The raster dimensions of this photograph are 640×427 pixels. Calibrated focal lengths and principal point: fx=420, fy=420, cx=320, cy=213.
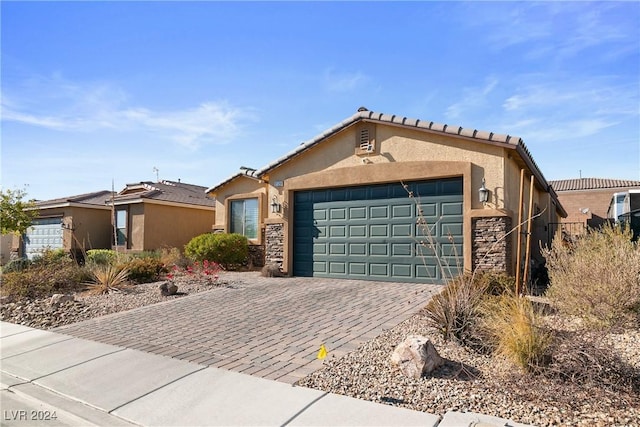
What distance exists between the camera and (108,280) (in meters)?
11.8

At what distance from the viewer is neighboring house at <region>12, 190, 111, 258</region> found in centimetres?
2261

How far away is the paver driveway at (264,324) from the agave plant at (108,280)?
2781mm

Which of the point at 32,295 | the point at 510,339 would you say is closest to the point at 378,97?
the point at 510,339

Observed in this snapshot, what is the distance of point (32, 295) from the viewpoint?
438 inches

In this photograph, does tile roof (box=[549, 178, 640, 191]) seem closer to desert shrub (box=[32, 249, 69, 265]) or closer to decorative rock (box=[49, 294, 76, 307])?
desert shrub (box=[32, 249, 69, 265])

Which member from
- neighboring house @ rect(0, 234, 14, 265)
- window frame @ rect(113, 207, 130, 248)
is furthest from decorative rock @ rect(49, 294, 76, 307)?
neighboring house @ rect(0, 234, 14, 265)

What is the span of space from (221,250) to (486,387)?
1228cm

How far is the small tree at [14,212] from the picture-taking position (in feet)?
68.8

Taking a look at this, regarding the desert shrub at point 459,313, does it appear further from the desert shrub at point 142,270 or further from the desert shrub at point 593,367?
the desert shrub at point 142,270

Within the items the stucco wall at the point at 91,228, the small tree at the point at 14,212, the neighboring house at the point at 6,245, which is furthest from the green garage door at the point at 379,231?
the neighboring house at the point at 6,245

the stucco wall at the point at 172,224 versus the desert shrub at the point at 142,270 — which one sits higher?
the stucco wall at the point at 172,224

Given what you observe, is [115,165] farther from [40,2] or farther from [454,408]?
[454,408]

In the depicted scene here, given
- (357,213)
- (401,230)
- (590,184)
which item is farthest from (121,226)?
(590,184)

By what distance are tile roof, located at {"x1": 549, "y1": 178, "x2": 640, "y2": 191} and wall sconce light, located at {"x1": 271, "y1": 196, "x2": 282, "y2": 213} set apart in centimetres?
2690
